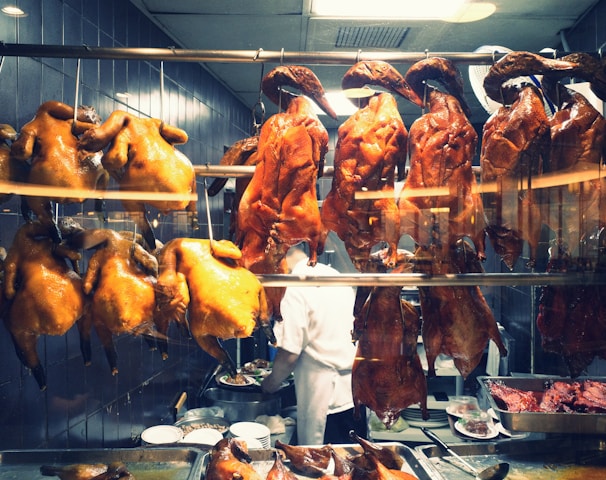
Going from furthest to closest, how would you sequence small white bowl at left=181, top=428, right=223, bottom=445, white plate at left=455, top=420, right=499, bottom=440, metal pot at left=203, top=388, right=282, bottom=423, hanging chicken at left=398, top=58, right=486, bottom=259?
metal pot at left=203, top=388, right=282, bottom=423
white plate at left=455, top=420, right=499, bottom=440
small white bowl at left=181, top=428, right=223, bottom=445
hanging chicken at left=398, top=58, right=486, bottom=259

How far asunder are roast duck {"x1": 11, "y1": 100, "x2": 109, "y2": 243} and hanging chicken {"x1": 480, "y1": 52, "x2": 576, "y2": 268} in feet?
5.04

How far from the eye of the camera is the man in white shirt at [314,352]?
434 centimetres

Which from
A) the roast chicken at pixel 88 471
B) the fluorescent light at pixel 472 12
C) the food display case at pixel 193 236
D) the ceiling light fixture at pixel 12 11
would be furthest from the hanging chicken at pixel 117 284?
the fluorescent light at pixel 472 12

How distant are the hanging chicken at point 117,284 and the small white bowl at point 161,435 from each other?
6.25 ft

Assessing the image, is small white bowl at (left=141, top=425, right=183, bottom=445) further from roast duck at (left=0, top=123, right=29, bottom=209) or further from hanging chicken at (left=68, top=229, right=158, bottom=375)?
roast duck at (left=0, top=123, right=29, bottom=209)

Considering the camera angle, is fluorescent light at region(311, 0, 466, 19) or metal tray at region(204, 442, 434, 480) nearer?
metal tray at region(204, 442, 434, 480)

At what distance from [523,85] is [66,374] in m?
2.88

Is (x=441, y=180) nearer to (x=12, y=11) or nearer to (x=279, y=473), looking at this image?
(x=279, y=473)

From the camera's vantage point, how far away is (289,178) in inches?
78.8

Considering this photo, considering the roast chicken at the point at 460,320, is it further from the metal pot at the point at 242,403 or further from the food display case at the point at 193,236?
the metal pot at the point at 242,403

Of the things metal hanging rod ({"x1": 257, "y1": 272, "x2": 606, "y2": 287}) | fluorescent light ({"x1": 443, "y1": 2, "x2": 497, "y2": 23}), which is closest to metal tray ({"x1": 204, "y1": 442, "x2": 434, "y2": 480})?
metal hanging rod ({"x1": 257, "y1": 272, "x2": 606, "y2": 287})

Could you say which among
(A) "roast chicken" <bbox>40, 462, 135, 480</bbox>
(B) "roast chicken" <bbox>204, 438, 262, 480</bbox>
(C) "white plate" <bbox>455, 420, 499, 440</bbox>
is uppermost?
(B) "roast chicken" <bbox>204, 438, 262, 480</bbox>

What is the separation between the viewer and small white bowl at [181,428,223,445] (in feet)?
12.0

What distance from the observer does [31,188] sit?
1821 millimetres
